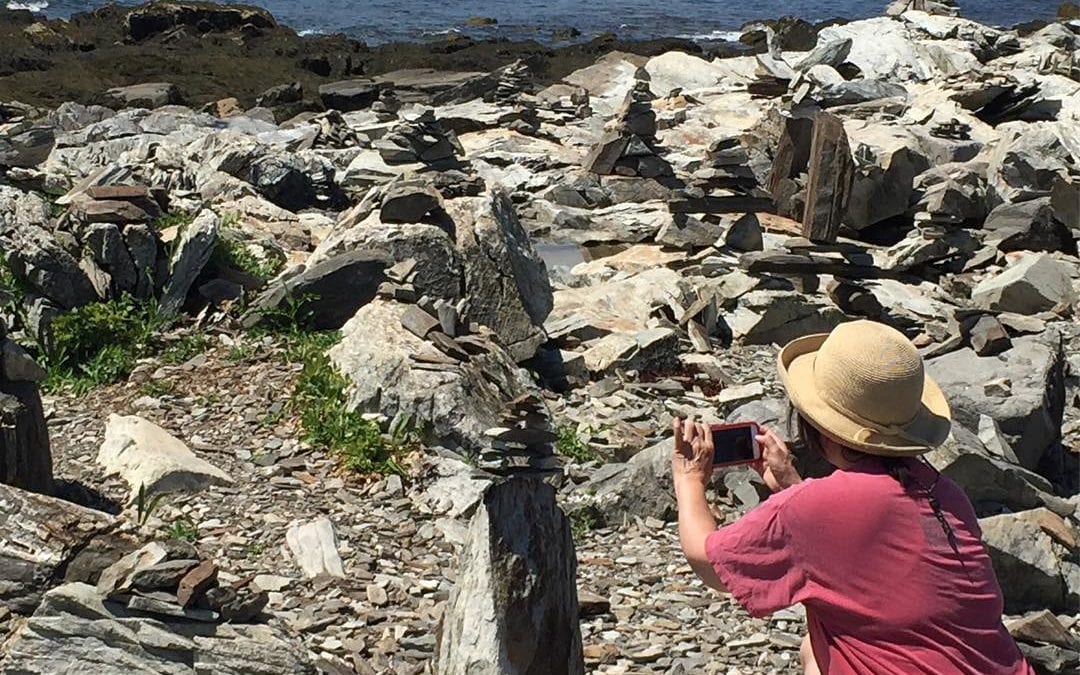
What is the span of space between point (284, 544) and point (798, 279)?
829 cm

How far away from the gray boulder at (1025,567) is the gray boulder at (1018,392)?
2.00 metres

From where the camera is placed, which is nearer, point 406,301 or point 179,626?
point 179,626

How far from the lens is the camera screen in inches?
158

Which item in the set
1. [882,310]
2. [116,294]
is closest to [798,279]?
[882,310]

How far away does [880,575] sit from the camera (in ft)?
11.3

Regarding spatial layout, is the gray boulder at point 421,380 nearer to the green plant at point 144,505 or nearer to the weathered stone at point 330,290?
the weathered stone at point 330,290

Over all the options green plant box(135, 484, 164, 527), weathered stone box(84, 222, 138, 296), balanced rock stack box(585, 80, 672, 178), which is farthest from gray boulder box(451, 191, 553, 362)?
balanced rock stack box(585, 80, 672, 178)

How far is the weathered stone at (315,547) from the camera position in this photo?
6449 millimetres

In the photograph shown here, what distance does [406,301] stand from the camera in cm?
955

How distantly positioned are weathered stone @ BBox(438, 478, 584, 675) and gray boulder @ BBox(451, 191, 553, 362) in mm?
5251

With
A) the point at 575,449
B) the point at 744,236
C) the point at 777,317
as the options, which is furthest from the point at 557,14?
the point at 575,449

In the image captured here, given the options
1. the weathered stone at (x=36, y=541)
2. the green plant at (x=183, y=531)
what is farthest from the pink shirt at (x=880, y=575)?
the green plant at (x=183, y=531)

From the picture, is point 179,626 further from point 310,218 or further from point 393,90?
point 393,90

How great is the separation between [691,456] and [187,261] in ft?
22.7
